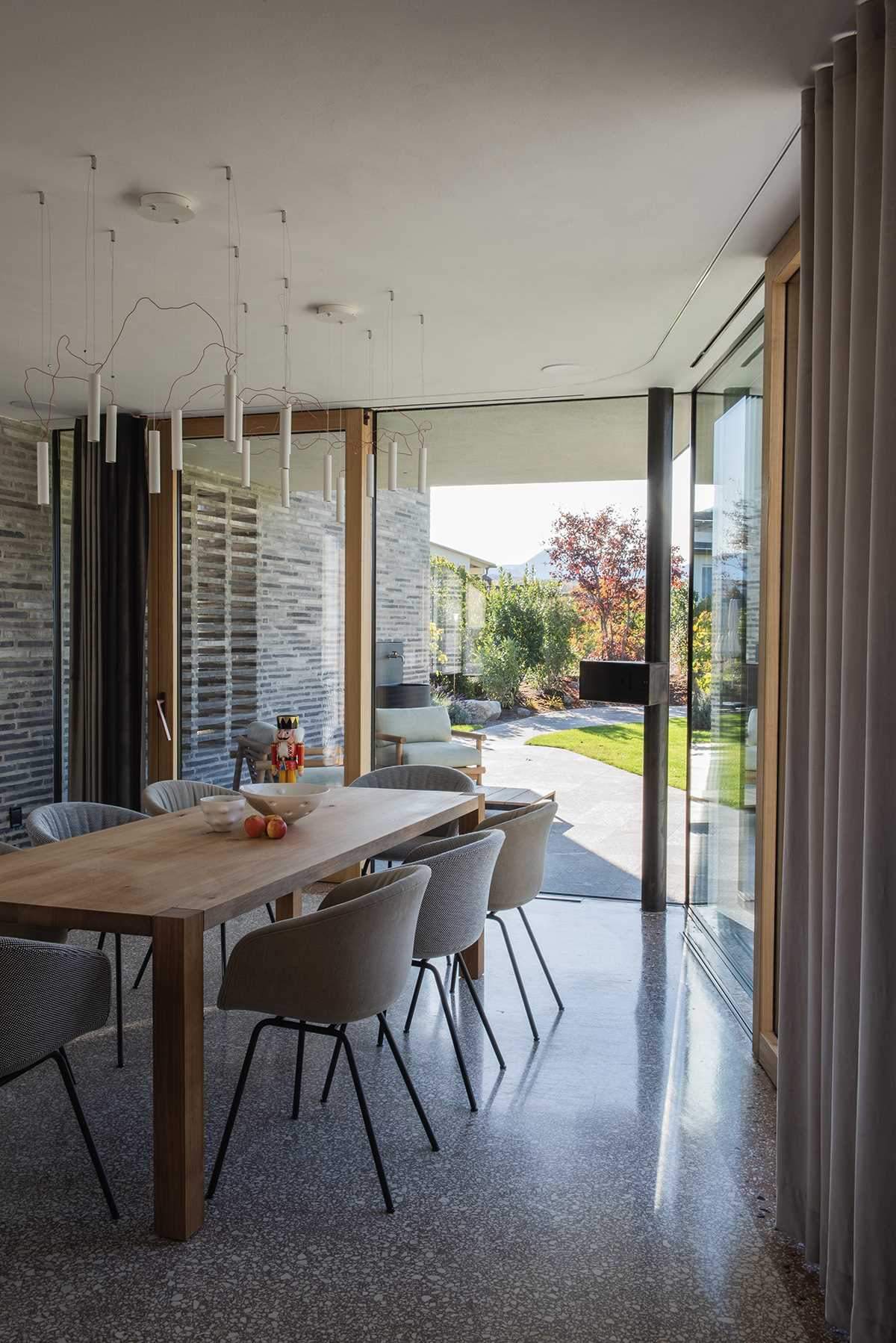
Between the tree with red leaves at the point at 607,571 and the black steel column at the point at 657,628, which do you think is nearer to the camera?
the black steel column at the point at 657,628

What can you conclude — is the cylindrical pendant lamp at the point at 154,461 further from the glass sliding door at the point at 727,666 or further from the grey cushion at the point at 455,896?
the glass sliding door at the point at 727,666

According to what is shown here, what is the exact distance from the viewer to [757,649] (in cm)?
379

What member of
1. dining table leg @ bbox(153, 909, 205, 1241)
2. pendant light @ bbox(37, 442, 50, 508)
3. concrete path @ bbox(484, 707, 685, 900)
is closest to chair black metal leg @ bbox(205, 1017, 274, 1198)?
dining table leg @ bbox(153, 909, 205, 1241)

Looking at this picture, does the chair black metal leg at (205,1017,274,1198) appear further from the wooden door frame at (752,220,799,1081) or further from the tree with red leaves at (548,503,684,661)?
the tree with red leaves at (548,503,684,661)

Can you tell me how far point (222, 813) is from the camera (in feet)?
11.3

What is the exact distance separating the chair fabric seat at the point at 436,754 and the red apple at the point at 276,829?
8.49 ft

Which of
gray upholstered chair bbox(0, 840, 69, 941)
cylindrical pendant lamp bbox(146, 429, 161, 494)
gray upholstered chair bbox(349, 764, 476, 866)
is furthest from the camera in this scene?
gray upholstered chair bbox(349, 764, 476, 866)

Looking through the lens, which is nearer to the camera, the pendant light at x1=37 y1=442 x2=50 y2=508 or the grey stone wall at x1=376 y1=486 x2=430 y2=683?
the pendant light at x1=37 y1=442 x2=50 y2=508

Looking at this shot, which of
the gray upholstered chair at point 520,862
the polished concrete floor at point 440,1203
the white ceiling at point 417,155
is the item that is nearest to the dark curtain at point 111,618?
the white ceiling at point 417,155

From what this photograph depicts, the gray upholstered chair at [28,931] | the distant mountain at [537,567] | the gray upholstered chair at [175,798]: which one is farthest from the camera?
the distant mountain at [537,567]

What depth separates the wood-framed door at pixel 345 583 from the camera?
5.92 metres

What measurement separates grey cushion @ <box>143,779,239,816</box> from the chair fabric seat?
168 centimetres

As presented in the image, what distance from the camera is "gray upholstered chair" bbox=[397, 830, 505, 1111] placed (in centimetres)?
306

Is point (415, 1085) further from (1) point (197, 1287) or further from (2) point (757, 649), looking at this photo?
(2) point (757, 649)
